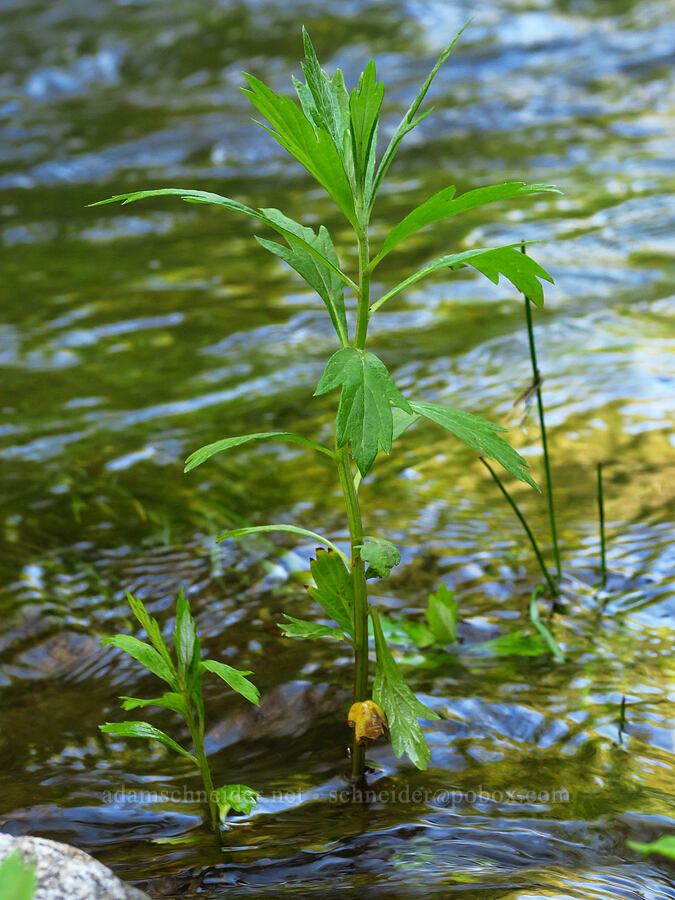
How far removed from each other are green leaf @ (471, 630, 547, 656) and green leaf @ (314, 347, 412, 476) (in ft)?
2.88

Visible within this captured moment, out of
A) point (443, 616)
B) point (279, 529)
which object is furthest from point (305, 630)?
point (443, 616)

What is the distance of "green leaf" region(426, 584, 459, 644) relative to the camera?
212 cm

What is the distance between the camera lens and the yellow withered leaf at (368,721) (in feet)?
5.04

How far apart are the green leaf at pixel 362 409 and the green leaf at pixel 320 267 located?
0.66 feet

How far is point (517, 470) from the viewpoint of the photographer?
1452 mm

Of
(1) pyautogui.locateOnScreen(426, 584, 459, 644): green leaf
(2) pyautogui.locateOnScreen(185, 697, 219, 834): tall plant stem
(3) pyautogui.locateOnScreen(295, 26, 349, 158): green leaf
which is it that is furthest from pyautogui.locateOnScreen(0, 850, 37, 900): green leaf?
(1) pyautogui.locateOnScreen(426, 584, 459, 644): green leaf

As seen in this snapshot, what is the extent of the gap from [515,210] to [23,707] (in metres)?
4.32

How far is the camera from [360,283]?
145cm

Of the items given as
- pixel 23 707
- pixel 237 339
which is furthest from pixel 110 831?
pixel 237 339

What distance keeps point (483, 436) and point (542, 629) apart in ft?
2.61

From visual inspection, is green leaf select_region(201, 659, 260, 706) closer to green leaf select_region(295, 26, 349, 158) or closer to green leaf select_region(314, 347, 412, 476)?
green leaf select_region(314, 347, 412, 476)

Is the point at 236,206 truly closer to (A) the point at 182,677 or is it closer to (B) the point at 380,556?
(B) the point at 380,556

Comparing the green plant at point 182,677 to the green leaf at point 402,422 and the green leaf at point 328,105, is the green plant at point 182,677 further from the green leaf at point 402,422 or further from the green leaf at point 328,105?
the green leaf at point 328,105

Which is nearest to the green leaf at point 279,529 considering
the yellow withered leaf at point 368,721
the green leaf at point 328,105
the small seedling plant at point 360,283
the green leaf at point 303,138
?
the small seedling plant at point 360,283
